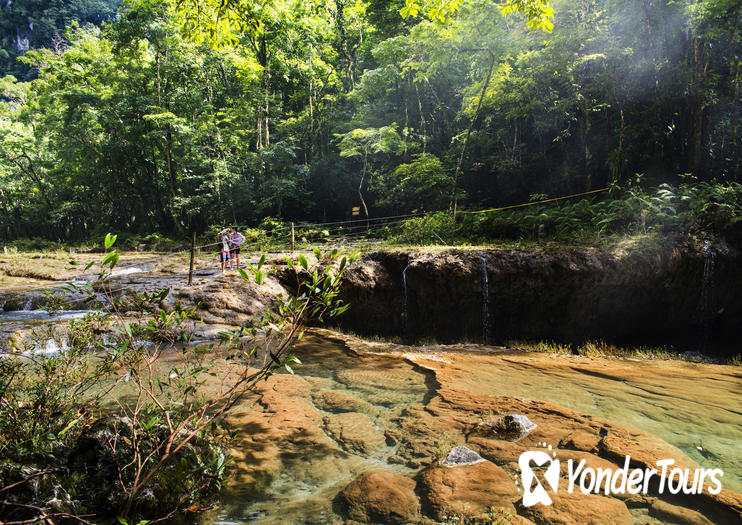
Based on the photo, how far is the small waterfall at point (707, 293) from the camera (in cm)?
837

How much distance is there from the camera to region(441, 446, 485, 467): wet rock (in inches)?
137

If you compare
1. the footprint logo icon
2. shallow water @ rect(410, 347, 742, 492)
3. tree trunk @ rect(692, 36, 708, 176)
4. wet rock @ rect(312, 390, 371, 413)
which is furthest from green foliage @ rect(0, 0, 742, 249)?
wet rock @ rect(312, 390, 371, 413)

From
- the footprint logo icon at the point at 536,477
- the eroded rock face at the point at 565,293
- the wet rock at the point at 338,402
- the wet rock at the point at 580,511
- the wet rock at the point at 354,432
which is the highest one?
the eroded rock face at the point at 565,293

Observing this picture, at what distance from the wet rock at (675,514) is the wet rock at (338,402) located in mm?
3168

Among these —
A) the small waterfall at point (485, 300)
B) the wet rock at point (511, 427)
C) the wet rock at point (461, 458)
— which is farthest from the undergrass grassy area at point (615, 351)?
the wet rock at point (461, 458)

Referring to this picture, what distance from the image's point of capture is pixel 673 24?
11570 mm

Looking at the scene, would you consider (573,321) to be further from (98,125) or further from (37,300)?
(98,125)

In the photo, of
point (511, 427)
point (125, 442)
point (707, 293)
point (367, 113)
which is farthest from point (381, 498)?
point (367, 113)

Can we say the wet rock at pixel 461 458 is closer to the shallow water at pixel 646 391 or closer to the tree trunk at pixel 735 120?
the shallow water at pixel 646 391

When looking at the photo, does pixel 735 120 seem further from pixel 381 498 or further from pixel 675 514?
pixel 381 498

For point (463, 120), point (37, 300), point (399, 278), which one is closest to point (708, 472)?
point (399, 278)

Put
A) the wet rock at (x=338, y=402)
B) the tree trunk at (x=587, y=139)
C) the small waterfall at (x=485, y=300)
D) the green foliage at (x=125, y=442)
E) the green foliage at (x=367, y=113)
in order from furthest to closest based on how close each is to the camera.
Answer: the tree trunk at (x=587, y=139) < the green foliage at (x=367, y=113) < the small waterfall at (x=485, y=300) < the wet rock at (x=338, y=402) < the green foliage at (x=125, y=442)

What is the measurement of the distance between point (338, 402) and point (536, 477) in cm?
285

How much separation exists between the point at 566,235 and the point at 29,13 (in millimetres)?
86647
